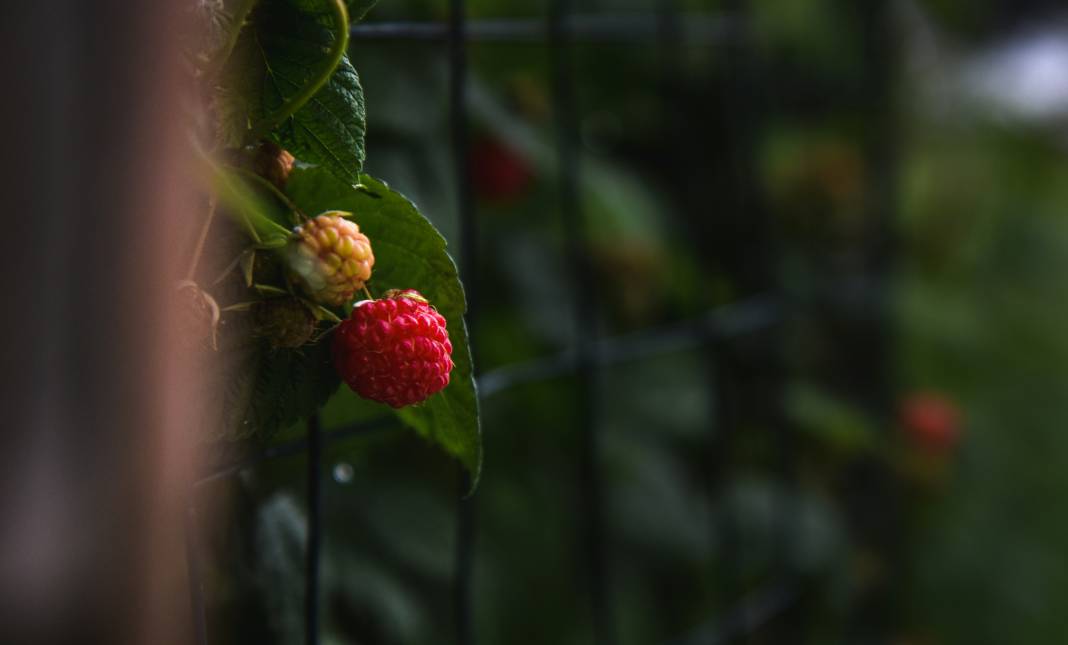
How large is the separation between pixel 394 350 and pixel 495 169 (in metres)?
0.55

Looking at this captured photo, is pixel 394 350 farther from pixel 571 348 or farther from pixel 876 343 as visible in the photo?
pixel 876 343

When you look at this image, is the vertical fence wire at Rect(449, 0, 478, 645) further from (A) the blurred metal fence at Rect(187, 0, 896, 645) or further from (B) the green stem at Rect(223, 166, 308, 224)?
(B) the green stem at Rect(223, 166, 308, 224)

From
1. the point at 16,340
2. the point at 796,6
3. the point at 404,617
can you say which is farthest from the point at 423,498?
the point at 796,6

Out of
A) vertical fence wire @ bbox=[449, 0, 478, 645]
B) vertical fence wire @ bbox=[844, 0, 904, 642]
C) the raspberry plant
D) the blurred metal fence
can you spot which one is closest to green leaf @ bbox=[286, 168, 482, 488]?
the raspberry plant

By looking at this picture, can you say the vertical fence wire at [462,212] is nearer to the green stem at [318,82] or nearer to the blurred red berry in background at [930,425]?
the green stem at [318,82]

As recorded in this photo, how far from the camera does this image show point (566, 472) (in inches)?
39.9

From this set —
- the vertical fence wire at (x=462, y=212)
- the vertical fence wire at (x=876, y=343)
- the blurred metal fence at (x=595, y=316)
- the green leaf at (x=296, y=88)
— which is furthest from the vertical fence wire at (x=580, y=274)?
the vertical fence wire at (x=876, y=343)

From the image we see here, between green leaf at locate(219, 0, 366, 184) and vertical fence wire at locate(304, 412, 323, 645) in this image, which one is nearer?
green leaf at locate(219, 0, 366, 184)

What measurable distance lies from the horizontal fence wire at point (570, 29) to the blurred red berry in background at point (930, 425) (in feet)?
1.90

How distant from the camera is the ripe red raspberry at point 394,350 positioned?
41 cm

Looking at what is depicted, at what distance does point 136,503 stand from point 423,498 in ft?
1.51

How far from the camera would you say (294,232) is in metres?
0.41

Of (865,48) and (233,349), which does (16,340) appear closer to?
(233,349)

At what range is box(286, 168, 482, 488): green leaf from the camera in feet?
1.47
